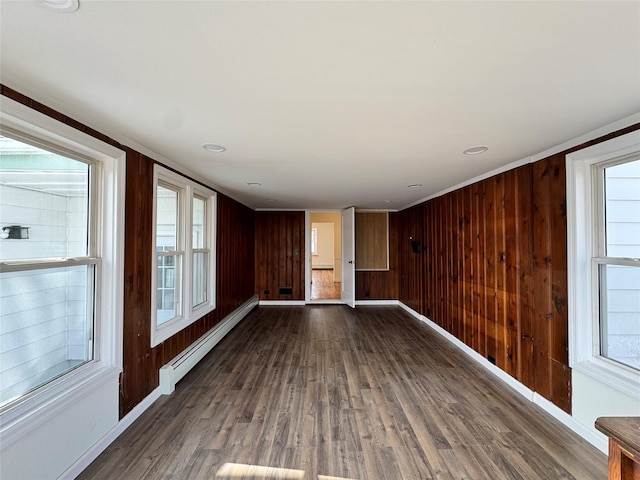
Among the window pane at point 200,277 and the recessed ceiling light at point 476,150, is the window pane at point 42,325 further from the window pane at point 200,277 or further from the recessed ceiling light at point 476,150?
the recessed ceiling light at point 476,150

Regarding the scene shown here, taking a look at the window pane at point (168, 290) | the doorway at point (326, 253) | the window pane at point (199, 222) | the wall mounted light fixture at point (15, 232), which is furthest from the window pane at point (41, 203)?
the doorway at point (326, 253)

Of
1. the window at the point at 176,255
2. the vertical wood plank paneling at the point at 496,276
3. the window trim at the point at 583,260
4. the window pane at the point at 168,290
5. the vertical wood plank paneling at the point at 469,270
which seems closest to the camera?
the window trim at the point at 583,260

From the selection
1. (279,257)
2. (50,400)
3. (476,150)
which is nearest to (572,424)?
(476,150)

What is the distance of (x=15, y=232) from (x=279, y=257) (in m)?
5.21

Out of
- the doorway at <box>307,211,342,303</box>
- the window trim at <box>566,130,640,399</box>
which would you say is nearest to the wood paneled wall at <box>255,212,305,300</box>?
the doorway at <box>307,211,342,303</box>

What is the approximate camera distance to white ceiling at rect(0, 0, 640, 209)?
3.21 ft

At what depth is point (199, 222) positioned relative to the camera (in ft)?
12.7

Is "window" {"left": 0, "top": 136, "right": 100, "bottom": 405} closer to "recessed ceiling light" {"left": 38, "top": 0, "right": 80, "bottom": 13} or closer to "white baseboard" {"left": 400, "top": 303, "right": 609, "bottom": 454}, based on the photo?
"recessed ceiling light" {"left": 38, "top": 0, "right": 80, "bottom": 13}

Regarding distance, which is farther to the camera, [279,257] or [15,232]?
[279,257]

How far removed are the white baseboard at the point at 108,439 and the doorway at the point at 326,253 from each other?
602 centimetres

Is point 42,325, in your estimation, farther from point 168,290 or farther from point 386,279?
point 386,279

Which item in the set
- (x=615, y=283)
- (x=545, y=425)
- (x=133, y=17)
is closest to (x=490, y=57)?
(x=133, y=17)

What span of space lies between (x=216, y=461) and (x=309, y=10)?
Result: 2.36 metres

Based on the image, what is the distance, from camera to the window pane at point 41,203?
1476 millimetres
